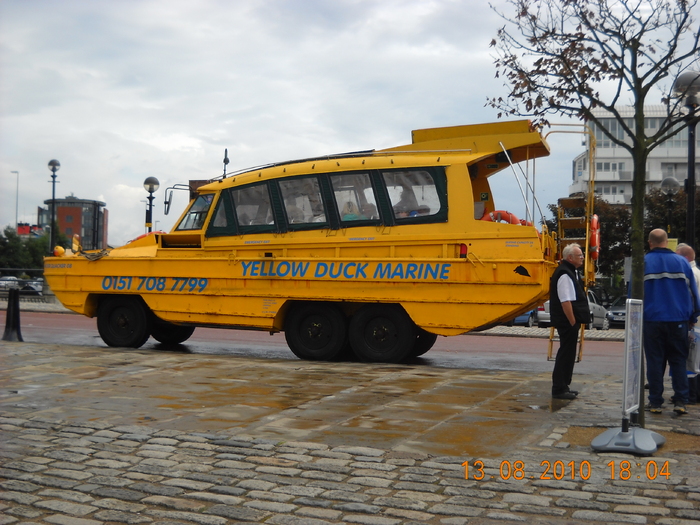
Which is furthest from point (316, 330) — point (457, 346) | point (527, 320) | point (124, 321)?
point (527, 320)

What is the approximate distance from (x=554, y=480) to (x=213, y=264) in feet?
26.8

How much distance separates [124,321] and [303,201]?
3971 millimetres

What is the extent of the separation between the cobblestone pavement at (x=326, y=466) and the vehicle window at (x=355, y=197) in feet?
12.1

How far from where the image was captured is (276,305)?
1187 cm

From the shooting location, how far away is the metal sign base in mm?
5750

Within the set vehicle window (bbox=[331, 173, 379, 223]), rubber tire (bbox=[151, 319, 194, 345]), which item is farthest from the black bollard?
vehicle window (bbox=[331, 173, 379, 223])

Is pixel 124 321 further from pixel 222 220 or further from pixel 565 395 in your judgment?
pixel 565 395

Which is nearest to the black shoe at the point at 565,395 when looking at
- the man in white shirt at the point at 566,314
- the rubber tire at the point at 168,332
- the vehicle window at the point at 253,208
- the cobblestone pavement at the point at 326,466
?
the man in white shirt at the point at 566,314

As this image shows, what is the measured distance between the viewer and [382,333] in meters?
11.4

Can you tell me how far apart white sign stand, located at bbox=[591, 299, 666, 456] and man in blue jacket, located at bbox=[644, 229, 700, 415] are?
142 centimetres

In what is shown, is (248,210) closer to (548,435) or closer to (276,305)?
(276,305)

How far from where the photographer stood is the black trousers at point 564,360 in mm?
8203
